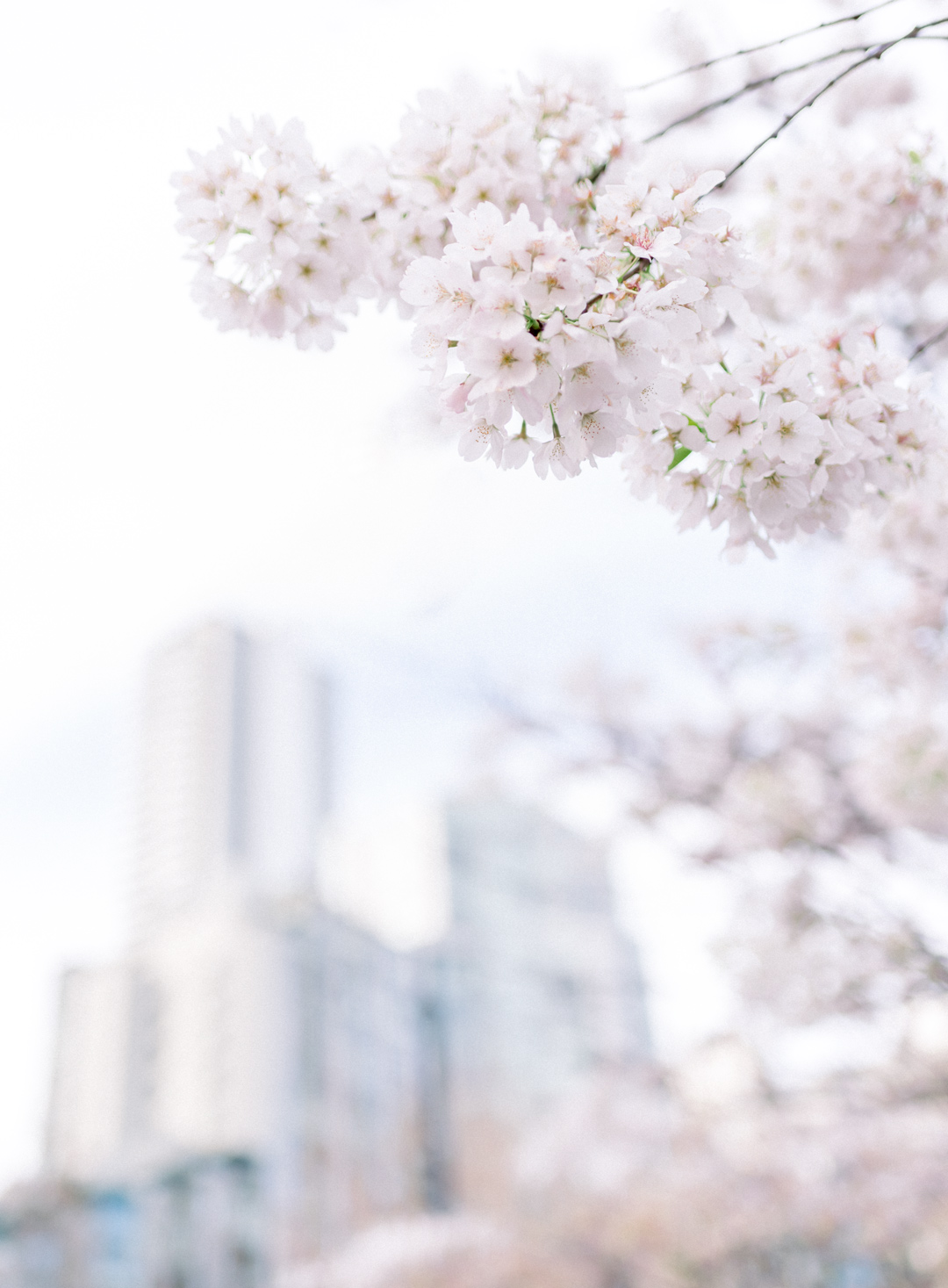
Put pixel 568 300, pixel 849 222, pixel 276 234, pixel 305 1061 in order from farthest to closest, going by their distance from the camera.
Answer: pixel 305 1061
pixel 849 222
pixel 276 234
pixel 568 300

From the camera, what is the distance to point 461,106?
165cm

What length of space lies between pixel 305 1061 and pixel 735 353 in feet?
101

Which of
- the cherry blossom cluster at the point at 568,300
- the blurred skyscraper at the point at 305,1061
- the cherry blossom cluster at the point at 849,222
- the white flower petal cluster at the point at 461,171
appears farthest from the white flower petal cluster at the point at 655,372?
the blurred skyscraper at the point at 305,1061

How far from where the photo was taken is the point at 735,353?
1.27m

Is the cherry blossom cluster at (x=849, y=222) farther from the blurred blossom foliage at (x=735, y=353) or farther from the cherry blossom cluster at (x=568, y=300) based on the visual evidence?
the cherry blossom cluster at (x=568, y=300)

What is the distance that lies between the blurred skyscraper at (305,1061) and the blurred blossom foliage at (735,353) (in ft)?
22.2

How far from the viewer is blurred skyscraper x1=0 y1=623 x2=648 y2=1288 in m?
18.2

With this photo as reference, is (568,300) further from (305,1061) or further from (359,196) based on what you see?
(305,1061)

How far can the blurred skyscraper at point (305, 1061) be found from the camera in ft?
59.6

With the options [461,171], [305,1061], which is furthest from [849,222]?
[305,1061]

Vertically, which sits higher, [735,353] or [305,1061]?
[305,1061]

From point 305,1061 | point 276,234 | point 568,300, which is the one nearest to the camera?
point 568,300

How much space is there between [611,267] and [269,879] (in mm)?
38565

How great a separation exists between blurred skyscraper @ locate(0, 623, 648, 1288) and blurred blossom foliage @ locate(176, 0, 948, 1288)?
6.77 m
